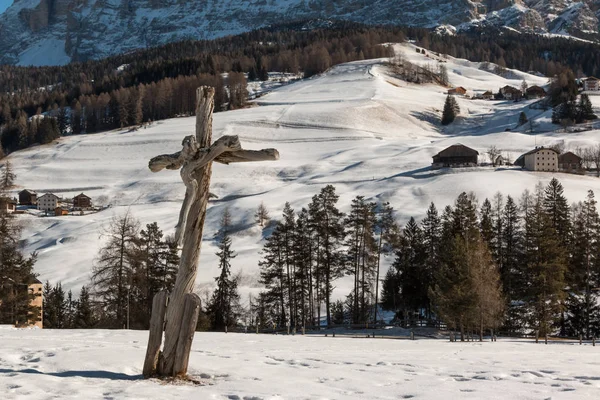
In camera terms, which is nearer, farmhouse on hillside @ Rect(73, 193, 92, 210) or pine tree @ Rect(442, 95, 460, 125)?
farmhouse on hillside @ Rect(73, 193, 92, 210)

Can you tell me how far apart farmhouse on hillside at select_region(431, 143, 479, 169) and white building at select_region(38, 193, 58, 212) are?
56758mm

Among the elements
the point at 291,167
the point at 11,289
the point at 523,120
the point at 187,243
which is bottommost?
the point at 11,289

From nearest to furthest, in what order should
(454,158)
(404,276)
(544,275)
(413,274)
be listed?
1. (544,275)
2. (413,274)
3. (404,276)
4. (454,158)

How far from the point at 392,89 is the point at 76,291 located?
150002 mm

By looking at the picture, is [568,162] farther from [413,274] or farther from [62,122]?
[62,122]

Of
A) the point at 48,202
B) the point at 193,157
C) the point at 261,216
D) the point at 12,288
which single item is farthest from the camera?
the point at 48,202

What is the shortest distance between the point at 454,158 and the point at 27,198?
65.7 m

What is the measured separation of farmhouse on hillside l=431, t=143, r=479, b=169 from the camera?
99250mm

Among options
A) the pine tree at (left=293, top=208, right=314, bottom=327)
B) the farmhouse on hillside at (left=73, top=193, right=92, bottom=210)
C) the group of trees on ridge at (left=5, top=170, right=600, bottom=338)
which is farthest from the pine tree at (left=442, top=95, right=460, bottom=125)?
the pine tree at (left=293, top=208, right=314, bottom=327)

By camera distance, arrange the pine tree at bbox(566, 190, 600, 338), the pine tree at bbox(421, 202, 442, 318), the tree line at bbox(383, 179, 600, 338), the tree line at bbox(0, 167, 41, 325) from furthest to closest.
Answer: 1. the pine tree at bbox(421, 202, 442, 318)
2. the pine tree at bbox(566, 190, 600, 338)
3. the tree line at bbox(383, 179, 600, 338)
4. the tree line at bbox(0, 167, 41, 325)

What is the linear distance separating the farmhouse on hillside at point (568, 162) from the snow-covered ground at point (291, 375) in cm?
8917

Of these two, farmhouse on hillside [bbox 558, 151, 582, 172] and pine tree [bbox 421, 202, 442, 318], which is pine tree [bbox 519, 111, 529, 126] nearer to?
farmhouse on hillside [bbox 558, 151, 582, 172]

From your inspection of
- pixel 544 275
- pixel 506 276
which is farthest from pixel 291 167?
pixel 544 275

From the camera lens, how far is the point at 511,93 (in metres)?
192
